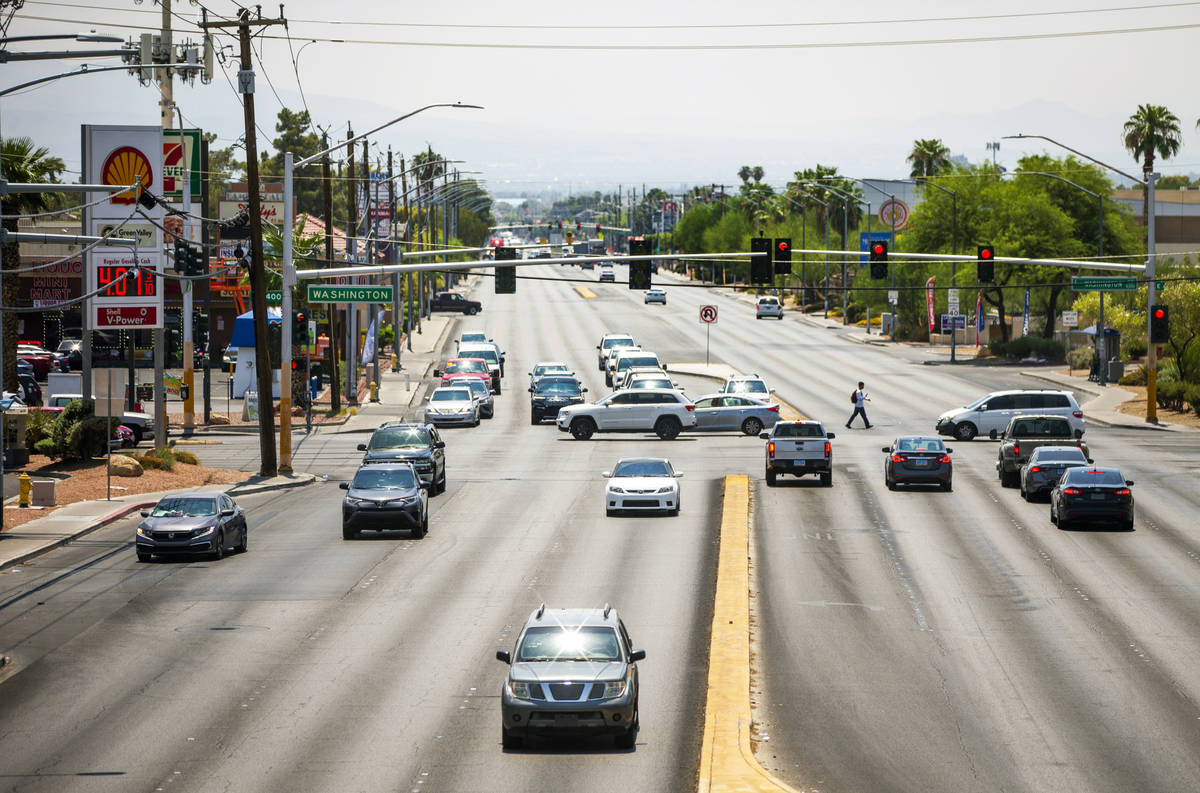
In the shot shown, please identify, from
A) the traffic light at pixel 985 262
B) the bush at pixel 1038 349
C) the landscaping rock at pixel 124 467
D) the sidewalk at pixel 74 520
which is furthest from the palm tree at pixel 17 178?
the bush at pixel 1038 349

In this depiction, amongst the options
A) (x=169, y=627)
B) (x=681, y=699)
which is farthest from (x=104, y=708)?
(x=681, y=699)

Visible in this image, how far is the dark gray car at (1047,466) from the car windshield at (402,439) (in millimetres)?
16116

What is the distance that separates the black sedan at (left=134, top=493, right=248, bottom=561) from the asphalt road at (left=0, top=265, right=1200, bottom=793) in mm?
579

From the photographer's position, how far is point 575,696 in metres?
17.4

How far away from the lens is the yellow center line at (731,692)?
1638 cm

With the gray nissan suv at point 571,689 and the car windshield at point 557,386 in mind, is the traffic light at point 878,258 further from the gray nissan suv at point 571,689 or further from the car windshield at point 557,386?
the gray nissan suv at point 571,689

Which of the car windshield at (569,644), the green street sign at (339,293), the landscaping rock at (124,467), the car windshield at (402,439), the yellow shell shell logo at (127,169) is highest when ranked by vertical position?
the yellow shell shell logo at (127,169)

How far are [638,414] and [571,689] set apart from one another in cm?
3886

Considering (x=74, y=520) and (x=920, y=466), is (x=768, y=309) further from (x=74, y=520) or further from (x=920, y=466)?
(x=74, y=520)

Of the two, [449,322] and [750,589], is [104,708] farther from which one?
[449,322]

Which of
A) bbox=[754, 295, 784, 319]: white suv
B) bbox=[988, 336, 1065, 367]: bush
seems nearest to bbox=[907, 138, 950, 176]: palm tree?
bbox=[754, 295, 784, 319]: white suv

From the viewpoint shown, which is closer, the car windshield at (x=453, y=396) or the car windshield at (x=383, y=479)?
the car windshield at (x=383, y=479)

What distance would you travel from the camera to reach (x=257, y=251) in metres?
46.7

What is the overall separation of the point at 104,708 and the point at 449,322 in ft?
323
